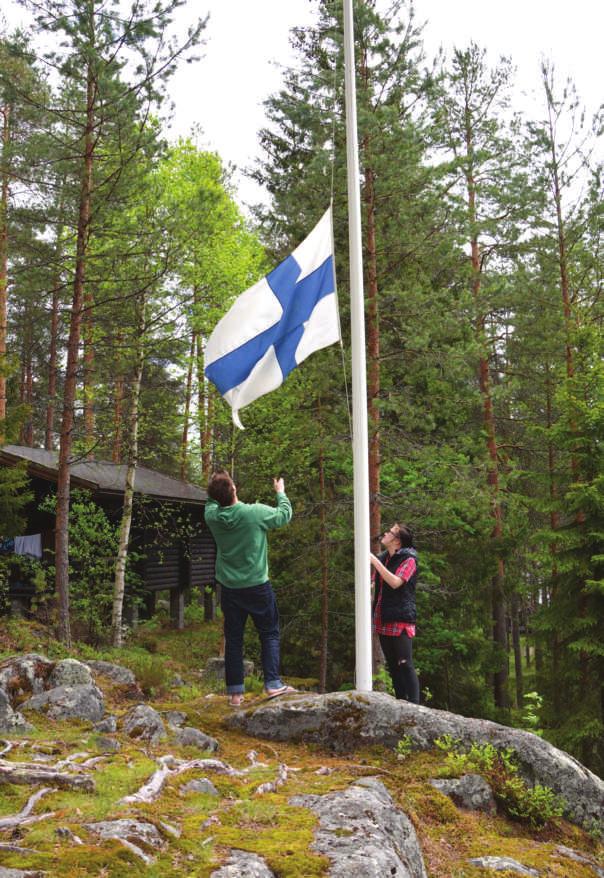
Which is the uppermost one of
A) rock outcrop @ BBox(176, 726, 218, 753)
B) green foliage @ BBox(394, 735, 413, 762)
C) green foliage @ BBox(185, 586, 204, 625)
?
rock outcrop @ BBox(176, 726, 218, 753)

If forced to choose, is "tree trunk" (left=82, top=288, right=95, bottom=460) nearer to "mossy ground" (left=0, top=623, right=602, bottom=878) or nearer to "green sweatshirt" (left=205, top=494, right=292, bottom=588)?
"green sweatshirt" (left=205, top=494, right=292, bottom=588)

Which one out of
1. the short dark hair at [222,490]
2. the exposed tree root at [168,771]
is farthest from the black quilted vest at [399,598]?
the exposed tree root at [168,771]

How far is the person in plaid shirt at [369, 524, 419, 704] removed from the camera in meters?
6.46

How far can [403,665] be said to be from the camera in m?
6.52

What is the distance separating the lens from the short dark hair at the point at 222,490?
5.99m

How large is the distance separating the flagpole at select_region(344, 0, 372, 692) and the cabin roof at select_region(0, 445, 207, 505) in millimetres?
9076

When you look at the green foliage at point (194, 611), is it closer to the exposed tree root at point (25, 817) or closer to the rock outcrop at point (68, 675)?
the rock outcrop at point (68, 675)

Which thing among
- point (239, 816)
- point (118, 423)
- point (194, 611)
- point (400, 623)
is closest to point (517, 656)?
point (194, 611)

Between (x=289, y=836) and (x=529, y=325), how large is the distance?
1668cm

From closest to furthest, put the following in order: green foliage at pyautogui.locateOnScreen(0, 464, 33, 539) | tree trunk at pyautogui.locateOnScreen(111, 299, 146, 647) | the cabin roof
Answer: green foliage at pyautogui.locateOnScreen(0, 464, 33, 539) → tree trunk at pyautogui.locateOnScreen(111, 299, 146, 647) → the cabin roof

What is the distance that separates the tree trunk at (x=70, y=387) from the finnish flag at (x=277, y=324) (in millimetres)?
6218

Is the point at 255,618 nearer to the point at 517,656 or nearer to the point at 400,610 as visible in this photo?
the point at 400,610

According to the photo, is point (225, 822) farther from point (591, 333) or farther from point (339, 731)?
point (591, 333)

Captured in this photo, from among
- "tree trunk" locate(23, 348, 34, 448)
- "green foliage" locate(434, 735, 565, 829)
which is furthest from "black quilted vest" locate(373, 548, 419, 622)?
"tree trunk" locate(23, 348, 34, 448)
